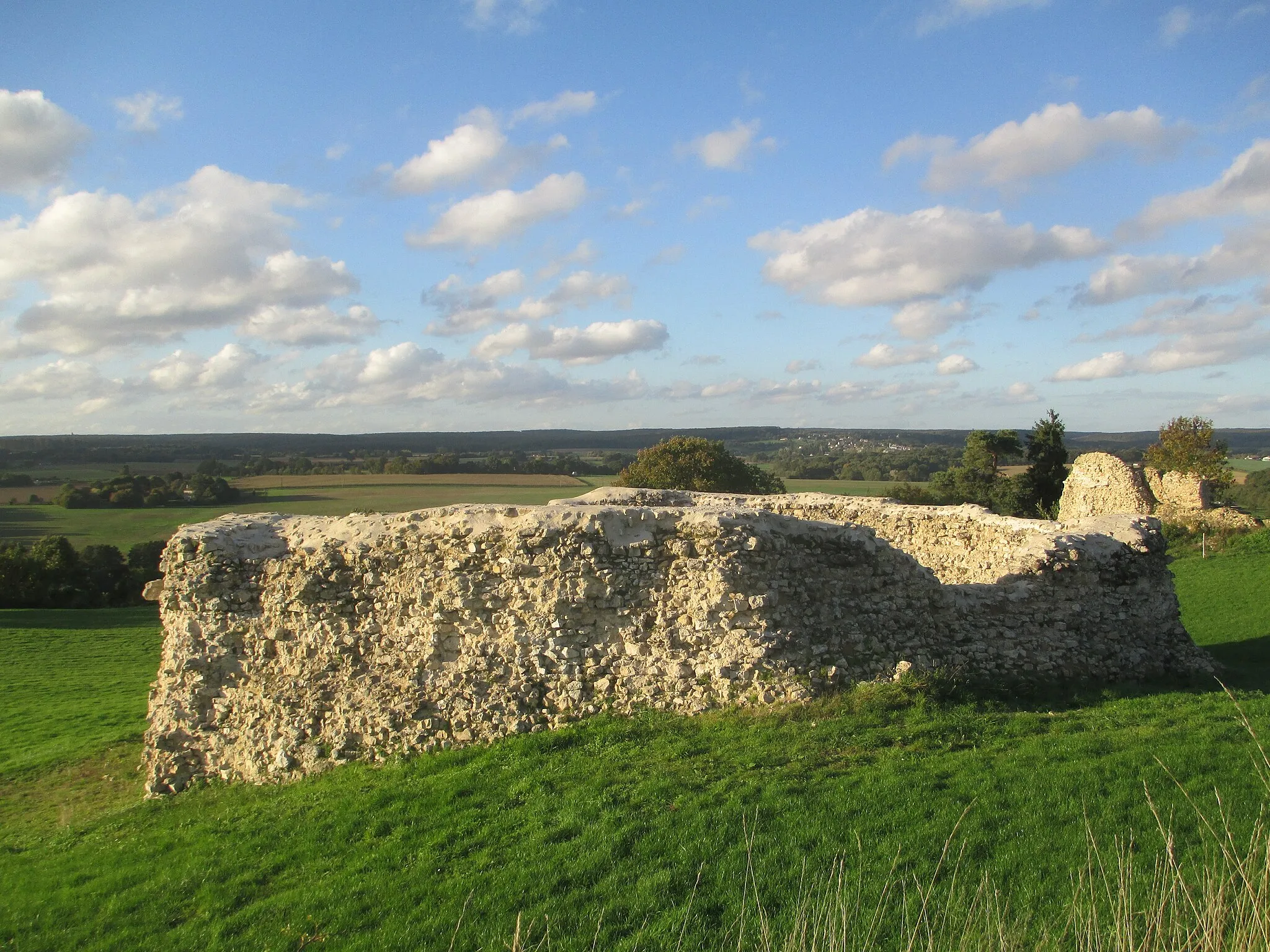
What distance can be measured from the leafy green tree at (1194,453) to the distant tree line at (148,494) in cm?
5094

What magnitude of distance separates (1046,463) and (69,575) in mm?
50152

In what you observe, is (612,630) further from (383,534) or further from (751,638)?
(383,534)

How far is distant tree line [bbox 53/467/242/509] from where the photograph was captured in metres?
52.8

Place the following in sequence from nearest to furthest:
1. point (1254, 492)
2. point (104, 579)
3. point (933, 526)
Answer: point (933, 526)
point (104, 579)
point (1254, 492)

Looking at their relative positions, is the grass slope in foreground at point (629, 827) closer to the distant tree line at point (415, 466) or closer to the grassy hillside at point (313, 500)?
the grassy hillside at point (313, 500)

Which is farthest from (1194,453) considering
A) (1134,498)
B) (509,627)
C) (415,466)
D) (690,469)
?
(415,466)

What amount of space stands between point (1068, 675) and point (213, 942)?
10.3 meters

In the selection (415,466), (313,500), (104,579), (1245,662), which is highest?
(415,466)

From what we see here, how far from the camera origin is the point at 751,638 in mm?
9430

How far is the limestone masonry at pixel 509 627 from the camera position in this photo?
9.46 m

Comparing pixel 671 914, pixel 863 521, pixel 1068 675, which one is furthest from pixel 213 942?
pixel 863 521

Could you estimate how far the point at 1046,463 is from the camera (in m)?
42.2

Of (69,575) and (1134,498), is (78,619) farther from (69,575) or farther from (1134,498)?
(1134,498)

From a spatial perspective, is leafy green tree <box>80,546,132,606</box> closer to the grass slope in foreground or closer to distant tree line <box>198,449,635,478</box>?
distant tree line <box>198,449,635,478</box>
